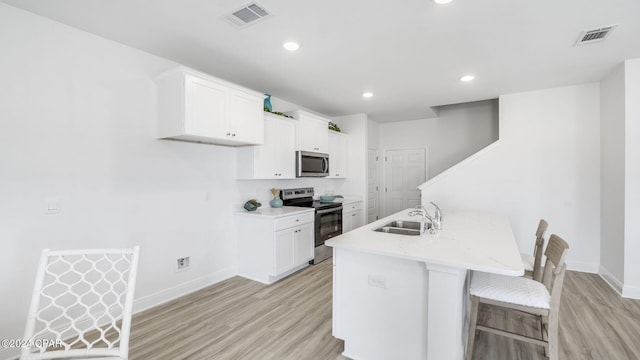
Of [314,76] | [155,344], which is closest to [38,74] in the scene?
[155,344]

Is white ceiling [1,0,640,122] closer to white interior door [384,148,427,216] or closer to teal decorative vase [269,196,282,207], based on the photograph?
teal decorative vase [269,196,282,207]

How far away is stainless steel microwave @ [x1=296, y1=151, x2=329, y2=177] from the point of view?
426cm

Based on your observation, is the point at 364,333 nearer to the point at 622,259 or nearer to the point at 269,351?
the point at 269,351

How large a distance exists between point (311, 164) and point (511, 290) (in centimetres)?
312

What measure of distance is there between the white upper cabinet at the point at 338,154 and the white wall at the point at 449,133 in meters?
1.36

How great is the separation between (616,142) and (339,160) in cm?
373

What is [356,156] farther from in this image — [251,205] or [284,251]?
[284,251]

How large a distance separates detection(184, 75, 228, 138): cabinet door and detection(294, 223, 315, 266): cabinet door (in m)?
1.62

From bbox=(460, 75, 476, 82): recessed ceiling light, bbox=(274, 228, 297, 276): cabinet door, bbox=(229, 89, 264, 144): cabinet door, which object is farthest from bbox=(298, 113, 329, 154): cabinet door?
bbox=(460, 75, 476, 82): recessed ceiling light

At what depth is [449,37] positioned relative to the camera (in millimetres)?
2520

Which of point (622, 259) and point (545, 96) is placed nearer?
point (622, 259)

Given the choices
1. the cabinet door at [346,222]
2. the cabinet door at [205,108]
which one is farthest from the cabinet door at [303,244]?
the cabinet door at [205,108]

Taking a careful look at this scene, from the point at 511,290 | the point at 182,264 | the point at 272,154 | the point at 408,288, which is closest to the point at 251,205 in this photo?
the point at 272,154

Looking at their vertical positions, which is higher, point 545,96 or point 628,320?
point 545,96
